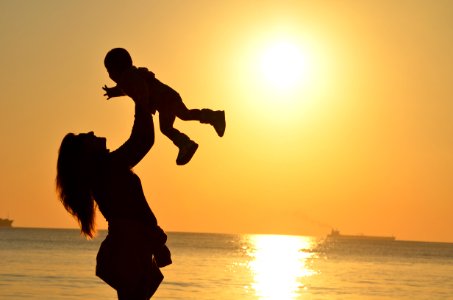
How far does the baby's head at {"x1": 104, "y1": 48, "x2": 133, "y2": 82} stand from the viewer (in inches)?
197

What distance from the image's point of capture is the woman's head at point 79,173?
16.6ft

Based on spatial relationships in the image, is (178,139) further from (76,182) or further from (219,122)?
(76,182)

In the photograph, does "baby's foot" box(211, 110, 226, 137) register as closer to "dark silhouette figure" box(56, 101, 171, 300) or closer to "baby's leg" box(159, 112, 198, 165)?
"baby's leg" box(159, 112, 198, 165)

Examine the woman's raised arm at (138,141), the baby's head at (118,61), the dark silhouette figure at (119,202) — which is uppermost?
the baby's head at (118,61)

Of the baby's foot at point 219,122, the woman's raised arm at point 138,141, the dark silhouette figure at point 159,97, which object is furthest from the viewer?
the baby's foot at point 219,122

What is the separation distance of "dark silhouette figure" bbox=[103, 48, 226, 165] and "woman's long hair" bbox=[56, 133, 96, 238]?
0.36 m

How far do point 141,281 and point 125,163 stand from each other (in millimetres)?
550

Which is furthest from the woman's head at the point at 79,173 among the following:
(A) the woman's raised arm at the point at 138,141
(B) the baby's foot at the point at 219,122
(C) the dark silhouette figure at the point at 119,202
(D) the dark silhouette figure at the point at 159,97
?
(B) the baby's foot at the point at 219,122

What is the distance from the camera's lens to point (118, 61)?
5.04 meters

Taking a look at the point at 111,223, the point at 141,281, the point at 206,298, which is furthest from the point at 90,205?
the point at 206,298

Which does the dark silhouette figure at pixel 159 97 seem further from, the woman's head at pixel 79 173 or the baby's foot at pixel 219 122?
the woman's head at pixel 79 173

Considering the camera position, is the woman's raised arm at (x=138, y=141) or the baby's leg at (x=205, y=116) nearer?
the woman's raised arm at (x=138, y=141)

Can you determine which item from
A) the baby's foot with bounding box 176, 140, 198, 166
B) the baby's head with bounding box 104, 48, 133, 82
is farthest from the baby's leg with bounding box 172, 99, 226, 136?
the baby's head with bounding box 104, 48, 133, 82

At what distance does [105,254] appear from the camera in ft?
16.5
